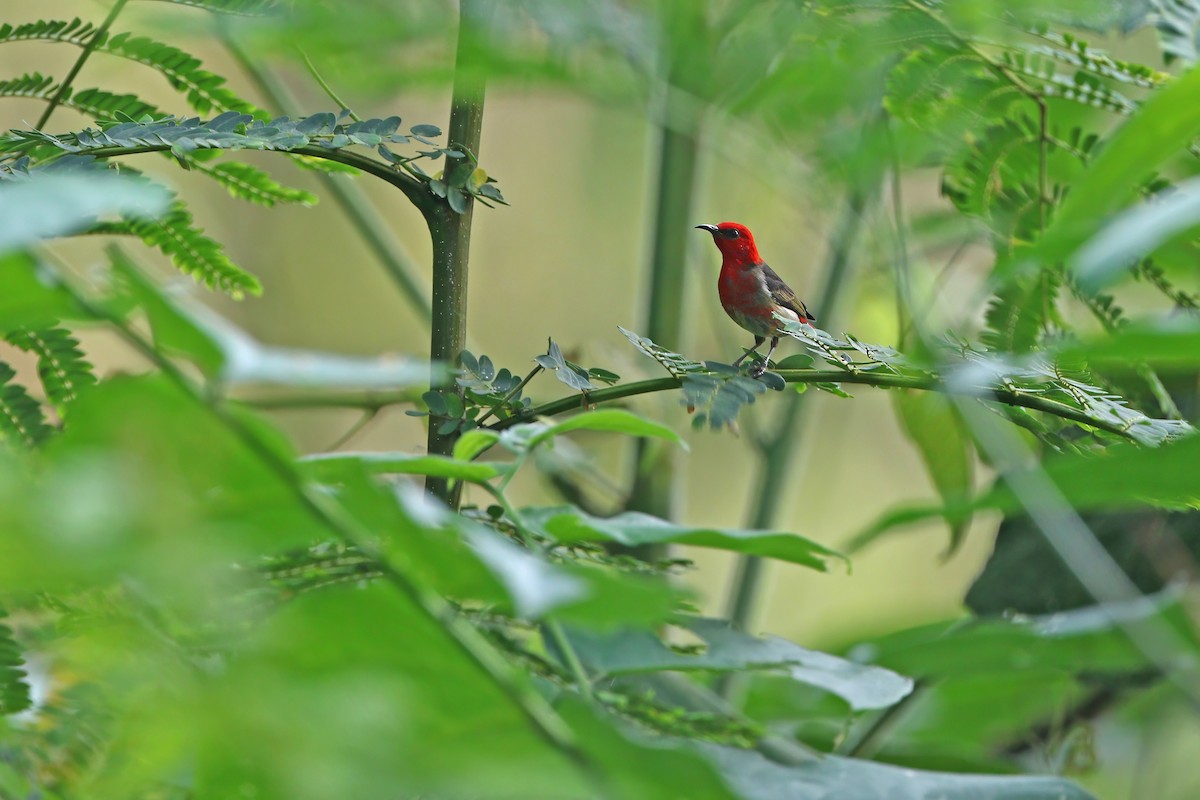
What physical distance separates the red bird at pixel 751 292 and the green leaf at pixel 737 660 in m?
0.14

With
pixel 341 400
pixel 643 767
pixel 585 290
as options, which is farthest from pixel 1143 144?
pixel 585 290

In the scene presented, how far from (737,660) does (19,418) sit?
341 mm

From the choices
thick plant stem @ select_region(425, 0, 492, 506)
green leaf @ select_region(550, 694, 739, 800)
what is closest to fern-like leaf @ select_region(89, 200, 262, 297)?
thick plant stem @ select_region(425, 0, 492, 506)

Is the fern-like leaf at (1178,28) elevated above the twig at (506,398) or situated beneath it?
elevated above

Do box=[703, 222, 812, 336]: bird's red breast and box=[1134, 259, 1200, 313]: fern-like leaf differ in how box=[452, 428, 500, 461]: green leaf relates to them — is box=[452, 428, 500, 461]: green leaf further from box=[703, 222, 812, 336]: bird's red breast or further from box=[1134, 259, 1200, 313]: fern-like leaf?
box=[1134, 259, 1200, 313]: fern-like leaf

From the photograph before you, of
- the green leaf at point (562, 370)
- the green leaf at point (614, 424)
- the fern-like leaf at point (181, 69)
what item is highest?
the fern-like leaf at point (181, 69)

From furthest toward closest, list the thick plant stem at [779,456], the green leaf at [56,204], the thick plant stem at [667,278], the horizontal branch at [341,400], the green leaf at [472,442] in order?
the thick plant stem at [779,456] → the thick plant stem at [667,278] → the horizontal branch at [341,400] → the green leaf at [472,442] → the green leaf at [56,204]

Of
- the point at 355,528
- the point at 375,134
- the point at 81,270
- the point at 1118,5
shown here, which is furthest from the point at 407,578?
the point at 81,270

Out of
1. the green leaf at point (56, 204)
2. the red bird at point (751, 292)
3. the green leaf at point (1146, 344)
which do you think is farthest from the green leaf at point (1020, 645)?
the green leaf at point (56, 204)

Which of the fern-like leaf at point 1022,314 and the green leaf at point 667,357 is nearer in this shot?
the green leaf at point 667,357

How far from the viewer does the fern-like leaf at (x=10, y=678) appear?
1.39 feet

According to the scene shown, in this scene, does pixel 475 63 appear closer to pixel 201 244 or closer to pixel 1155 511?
pixel 201 244

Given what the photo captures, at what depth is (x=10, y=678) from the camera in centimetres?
43

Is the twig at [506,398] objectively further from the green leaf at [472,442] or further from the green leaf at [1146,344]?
the green leaf at [1146,344]
